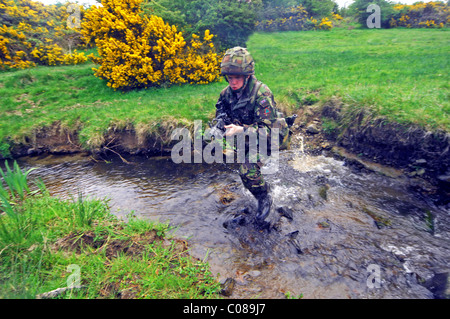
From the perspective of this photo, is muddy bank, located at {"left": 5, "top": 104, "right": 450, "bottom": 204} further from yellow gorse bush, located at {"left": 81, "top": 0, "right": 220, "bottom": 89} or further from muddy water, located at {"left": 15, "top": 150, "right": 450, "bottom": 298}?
yellow gorse bush, located at {"left": 81, "top": 0, "right": 220, "bottom": 89}

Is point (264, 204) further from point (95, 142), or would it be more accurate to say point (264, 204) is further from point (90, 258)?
point (95, 142)

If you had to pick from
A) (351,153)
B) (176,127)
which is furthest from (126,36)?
(351,153)

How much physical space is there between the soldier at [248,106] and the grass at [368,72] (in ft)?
11.2

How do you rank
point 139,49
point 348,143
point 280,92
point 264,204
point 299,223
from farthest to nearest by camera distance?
point 139,49 < point 280,92 < point 348,143 < point 264,204 < point 299,223

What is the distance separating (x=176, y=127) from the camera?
283 inches

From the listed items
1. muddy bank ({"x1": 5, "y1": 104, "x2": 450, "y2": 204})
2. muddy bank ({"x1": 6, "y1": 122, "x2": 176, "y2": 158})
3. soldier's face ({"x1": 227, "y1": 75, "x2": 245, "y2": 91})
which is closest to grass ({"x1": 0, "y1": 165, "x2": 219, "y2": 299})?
soldier's face ({"x1": 227, "y1": 75, "x2": 245, "y2": 91})

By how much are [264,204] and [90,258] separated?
285cm

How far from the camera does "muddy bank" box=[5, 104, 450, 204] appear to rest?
189 inches

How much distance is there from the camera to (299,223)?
14.3ft

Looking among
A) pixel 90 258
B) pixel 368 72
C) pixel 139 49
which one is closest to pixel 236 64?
pixel 90 258

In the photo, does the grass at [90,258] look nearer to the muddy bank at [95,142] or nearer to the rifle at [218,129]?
the rifle at [218,129]

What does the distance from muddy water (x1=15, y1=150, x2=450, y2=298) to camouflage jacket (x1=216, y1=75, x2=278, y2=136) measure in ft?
5.60

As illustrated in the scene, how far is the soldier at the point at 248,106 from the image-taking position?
3984 mm

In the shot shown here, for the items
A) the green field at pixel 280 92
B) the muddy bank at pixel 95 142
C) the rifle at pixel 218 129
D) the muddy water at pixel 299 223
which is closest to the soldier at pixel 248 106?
the rifle at pixel 218 129
